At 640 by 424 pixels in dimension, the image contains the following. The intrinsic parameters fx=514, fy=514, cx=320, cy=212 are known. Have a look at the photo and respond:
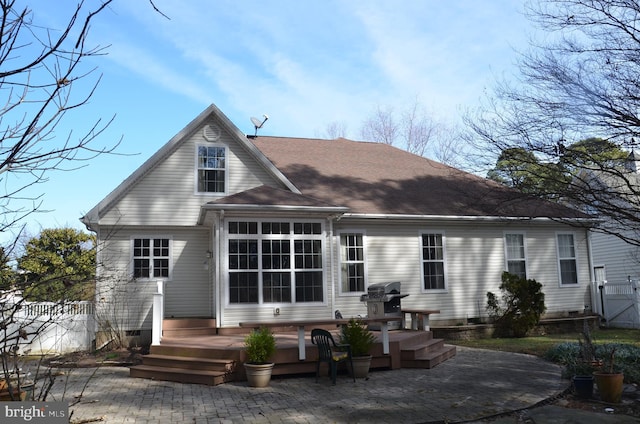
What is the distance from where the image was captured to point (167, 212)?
14.5 m

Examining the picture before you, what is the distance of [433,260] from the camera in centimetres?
1625

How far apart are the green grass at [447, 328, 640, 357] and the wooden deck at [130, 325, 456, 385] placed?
2.13m

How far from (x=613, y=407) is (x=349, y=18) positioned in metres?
7.18

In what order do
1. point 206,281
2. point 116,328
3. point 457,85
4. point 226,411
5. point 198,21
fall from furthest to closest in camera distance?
point 206,281
point 116,328
point 457,85
point 226,411
point 198,21

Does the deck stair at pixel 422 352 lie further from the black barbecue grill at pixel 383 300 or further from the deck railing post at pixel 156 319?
the deck railing post at pixel 156 319

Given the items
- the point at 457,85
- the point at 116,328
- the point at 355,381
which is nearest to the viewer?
the point at 355,381

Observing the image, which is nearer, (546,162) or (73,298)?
(73,298)

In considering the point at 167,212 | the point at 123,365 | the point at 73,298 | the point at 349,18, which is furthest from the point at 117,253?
the point at 73,298

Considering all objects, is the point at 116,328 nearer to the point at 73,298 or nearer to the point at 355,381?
the point at 355,381

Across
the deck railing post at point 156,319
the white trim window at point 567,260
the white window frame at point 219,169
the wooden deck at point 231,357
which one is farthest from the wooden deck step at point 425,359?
the white trim window at point 567,260

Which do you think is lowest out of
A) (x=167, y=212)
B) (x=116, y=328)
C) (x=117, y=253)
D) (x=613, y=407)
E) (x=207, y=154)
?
(x=613, y=407)

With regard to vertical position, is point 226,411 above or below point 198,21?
below

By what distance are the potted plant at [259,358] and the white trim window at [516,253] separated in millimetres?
10607

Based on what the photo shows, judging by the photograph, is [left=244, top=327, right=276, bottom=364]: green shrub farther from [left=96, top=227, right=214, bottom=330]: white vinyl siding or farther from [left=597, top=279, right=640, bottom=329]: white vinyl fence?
[left=597, top=279, right=640, bottom=329]: white vinyl fence
